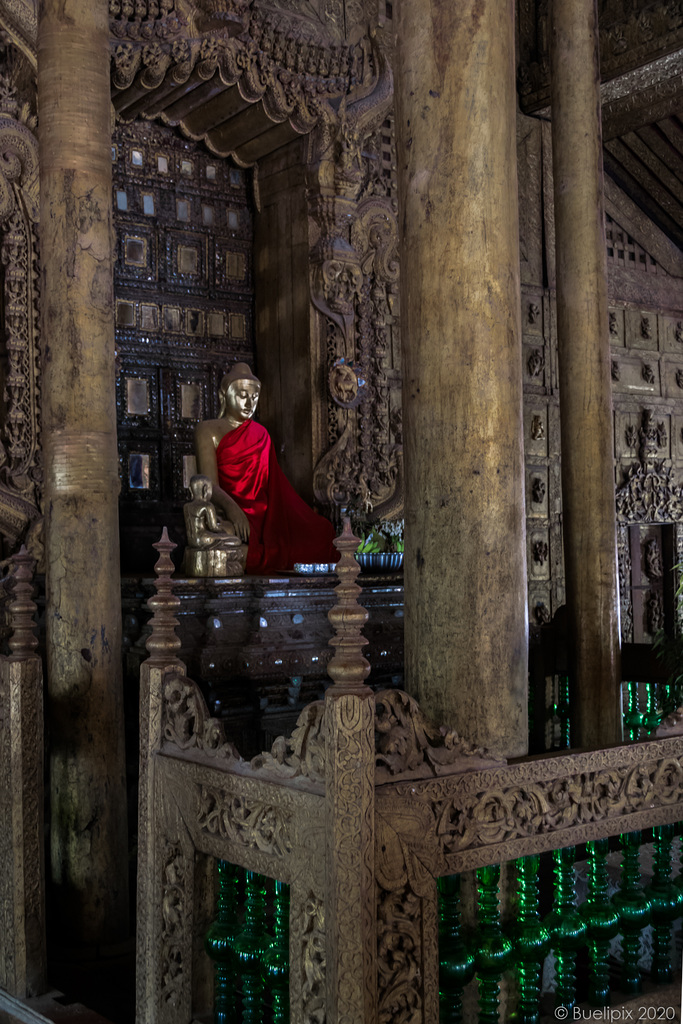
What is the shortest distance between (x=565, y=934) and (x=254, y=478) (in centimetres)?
422

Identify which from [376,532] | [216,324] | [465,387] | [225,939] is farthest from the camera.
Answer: [216,324]

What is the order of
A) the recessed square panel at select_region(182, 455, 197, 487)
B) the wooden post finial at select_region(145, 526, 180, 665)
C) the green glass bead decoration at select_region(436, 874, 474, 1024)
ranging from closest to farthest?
the green glass bead decoration at select_region(436, 874, 474, 1024), the wooden post finial at select_region(145, 526, 180, 665), the recessed square panel at select_region(182, 455, 197, 487)

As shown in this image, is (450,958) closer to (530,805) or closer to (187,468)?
(530,805)

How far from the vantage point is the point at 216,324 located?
7805mm

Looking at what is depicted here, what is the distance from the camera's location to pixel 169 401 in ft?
24.6

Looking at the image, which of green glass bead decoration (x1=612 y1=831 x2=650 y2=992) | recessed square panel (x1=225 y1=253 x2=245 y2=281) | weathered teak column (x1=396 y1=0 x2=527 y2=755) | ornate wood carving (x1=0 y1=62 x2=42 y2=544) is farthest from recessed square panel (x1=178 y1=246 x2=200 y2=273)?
green glass bead decoration (x1=612 y1=831 x2=650 y2=992)

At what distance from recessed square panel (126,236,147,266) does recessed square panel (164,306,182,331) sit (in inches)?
15.0

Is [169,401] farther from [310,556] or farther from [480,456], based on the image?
[480,456]

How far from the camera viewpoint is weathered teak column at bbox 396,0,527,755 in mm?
3068

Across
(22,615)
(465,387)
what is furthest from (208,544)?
(465,387)

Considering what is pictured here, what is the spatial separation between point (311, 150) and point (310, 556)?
302 cm

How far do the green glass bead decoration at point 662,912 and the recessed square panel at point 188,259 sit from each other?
226 inches

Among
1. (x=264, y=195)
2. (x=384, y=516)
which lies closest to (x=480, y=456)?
(x=384, y=516)

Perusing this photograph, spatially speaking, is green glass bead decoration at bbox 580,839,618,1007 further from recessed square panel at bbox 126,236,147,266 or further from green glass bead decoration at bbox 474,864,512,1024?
recessed square panel at bbox 126,236,147,266
